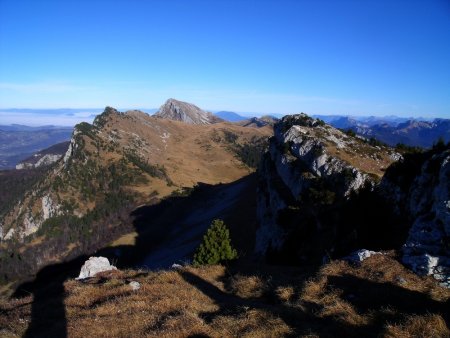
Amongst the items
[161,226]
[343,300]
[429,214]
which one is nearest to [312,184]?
[429,214]

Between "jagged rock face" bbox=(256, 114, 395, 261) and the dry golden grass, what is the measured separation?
1709 centimetres

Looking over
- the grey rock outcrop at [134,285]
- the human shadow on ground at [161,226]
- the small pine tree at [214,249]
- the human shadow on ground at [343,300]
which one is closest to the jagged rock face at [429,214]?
the human shadow on ground at [343,300]

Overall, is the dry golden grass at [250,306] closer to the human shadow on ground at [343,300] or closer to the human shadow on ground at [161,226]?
the human shadow on ground at [343,300]

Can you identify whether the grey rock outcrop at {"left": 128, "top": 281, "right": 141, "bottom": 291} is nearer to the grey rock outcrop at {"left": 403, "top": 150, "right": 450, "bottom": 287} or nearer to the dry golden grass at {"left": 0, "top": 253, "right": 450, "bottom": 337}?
the dry golden grass at {"left": 0, "top": 253, "right": 450, "bottom": 337}

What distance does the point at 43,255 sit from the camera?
164250 mm

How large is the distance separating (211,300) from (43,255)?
171835 millimetres

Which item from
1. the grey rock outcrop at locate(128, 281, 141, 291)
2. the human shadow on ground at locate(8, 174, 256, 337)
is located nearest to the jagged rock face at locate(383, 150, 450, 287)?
the grey rock outcrop at locate(128, 281, 141, 291)

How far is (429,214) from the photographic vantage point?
82.2 feet

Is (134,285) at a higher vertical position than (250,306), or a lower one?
lower

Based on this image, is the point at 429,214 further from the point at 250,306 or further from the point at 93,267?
the point at 93,267

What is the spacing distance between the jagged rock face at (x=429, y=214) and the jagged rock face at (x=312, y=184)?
21.4ft

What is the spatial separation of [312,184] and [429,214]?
29.3 m

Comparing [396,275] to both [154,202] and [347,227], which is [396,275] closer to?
[347,227]

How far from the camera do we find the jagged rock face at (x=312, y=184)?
150 feet
